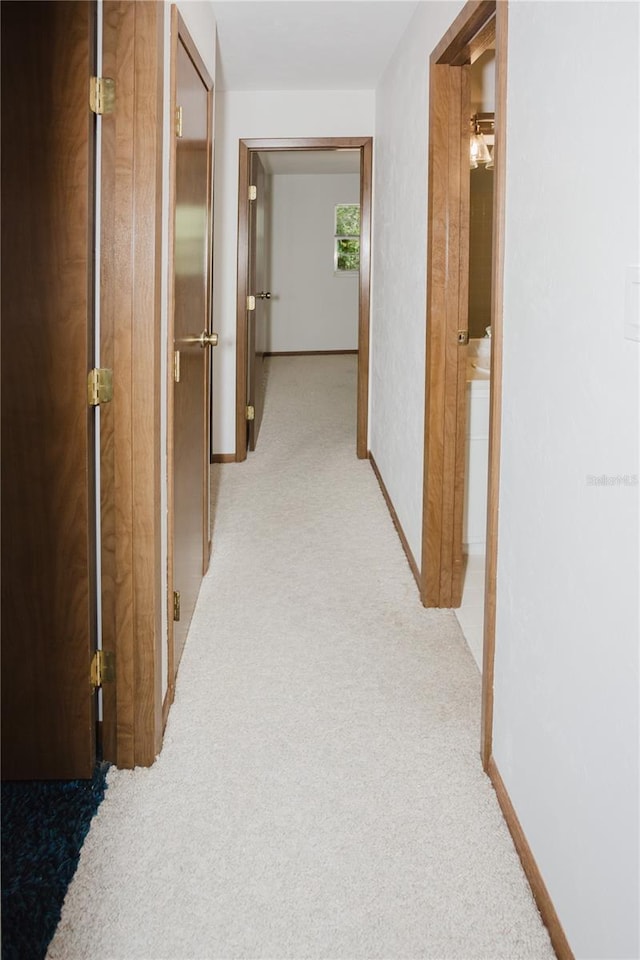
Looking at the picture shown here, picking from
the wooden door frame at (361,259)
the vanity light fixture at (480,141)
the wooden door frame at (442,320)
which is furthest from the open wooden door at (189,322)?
the wooden door frame at (361,259)

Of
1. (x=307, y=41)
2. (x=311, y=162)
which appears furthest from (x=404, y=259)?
(x=311, y=162)

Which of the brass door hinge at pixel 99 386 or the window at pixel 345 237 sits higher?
the window at pixel 345 237

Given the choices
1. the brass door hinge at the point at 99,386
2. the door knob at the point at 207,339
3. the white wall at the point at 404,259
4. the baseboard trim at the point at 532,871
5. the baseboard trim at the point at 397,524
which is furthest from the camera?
the baseboard trim at the point at 397,524

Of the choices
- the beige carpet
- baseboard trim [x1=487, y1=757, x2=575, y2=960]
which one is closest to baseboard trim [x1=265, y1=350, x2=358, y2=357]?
the beige carpet

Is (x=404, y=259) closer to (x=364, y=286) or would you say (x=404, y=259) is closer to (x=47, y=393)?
(x=364, y=286)

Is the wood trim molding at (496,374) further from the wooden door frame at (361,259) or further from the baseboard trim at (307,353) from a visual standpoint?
the baseboard trim at (307,353)

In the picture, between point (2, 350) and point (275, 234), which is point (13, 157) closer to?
point (2, 350)

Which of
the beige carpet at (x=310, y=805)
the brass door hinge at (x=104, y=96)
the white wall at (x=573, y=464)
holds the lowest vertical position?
the beige carpet at (x=310, y=805)

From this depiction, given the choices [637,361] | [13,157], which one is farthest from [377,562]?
[637,361]

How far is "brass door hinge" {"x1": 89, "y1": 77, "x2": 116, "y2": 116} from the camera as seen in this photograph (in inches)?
78.2

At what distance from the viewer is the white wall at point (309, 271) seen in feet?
35.2

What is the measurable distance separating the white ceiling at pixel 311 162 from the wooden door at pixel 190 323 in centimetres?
574

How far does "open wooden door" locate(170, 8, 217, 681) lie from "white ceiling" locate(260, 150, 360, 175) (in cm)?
574

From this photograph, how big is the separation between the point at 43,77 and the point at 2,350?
1.98 feet
